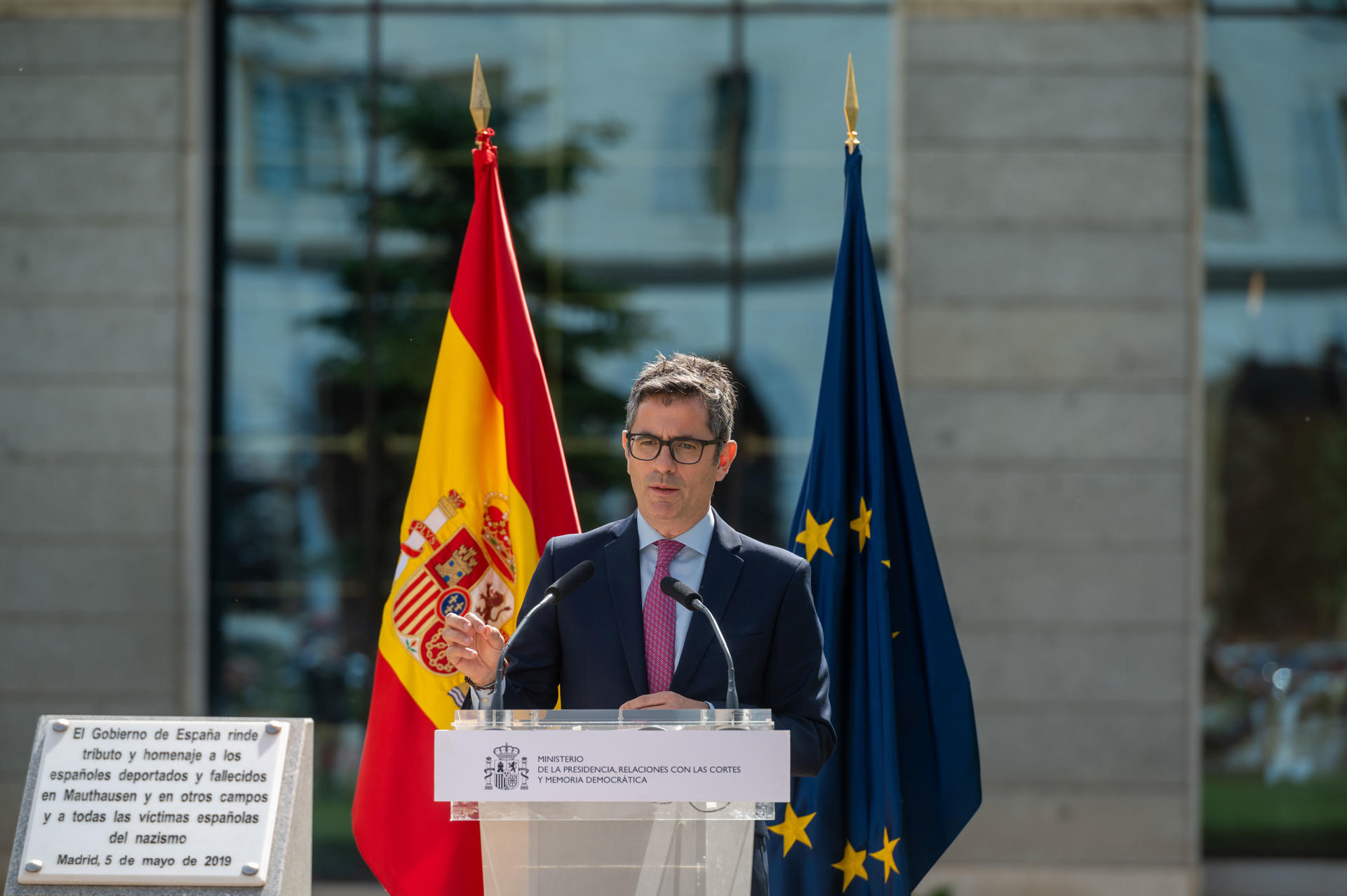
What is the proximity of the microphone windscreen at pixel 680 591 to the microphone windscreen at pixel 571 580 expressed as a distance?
152mm

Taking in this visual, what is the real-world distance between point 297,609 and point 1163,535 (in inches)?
174

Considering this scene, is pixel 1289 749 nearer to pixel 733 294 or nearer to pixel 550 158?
pixel 733 294

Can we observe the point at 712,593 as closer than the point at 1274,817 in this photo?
Yes

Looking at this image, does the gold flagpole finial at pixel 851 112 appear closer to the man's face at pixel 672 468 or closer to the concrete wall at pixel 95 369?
the man's face at pixel 672 468

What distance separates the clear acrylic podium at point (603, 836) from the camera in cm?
207

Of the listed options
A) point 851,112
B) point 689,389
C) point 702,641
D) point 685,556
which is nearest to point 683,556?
point 685,556

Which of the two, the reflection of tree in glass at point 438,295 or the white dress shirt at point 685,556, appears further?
the reflection of tree in glass at point 438,295

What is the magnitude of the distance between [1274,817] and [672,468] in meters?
5.27

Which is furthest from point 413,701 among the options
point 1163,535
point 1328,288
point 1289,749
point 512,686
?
point 1328,288

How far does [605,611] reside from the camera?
2.63 m

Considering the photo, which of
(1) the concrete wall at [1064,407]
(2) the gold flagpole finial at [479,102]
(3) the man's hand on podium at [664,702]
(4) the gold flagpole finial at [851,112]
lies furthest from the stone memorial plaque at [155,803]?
(1) the concrete wall at [1064,407]

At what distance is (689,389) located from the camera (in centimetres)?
254

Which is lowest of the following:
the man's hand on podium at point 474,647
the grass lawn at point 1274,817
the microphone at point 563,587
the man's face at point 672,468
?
the grass lawn at point 1274,817

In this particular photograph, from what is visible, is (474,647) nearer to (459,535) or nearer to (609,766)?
(609,766)
